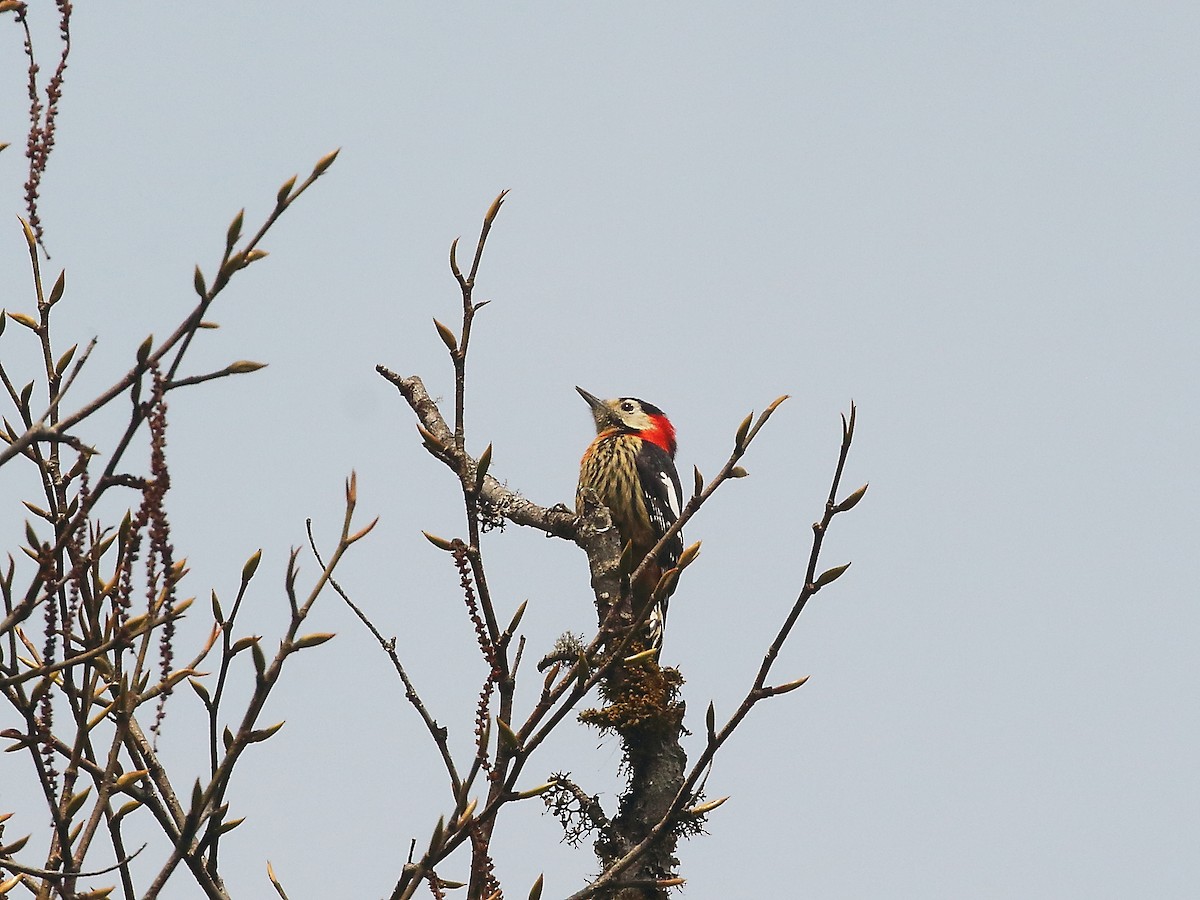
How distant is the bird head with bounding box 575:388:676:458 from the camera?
8.55 meters

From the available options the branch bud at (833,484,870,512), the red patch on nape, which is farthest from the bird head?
the branch bud at (833,484,870,512)

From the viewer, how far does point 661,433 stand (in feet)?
28.3

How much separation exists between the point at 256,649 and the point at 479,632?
0.36 metres

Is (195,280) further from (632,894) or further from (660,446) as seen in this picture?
(660,446)

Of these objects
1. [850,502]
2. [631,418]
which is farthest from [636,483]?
[850,502]

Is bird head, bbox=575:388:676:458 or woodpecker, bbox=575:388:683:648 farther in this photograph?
bird head, bbox=575:388:676:458

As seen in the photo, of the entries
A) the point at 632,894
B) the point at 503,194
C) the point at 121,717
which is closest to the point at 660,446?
the point at 632,894

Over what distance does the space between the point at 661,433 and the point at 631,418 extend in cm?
21

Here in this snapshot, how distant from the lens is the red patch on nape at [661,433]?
847 cm

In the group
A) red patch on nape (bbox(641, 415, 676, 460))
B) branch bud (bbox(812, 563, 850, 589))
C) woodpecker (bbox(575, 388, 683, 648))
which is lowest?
branch bud (bbox(812, 563, 850, 589))

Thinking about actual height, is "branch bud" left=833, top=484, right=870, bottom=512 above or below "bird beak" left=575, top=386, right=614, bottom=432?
below

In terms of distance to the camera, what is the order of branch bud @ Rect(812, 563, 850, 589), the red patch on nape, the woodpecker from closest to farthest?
branch bud @ Rect(812, 563, 850, 589) < the woodpecker < the red patch on nape

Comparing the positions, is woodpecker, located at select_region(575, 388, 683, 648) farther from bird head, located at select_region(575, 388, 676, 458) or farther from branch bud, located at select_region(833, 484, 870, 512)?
branch bud, located at select_region(833, 484, 870, 512)

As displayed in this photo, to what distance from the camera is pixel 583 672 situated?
7.40ft
